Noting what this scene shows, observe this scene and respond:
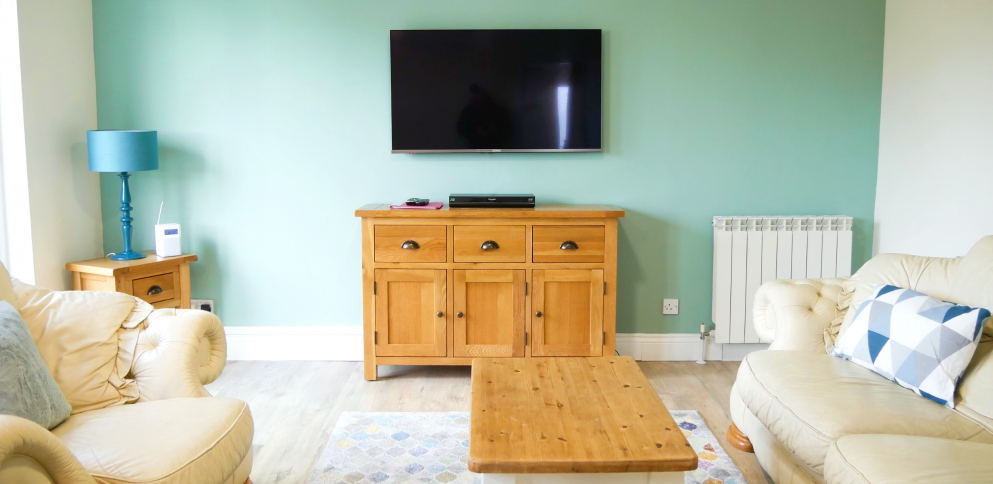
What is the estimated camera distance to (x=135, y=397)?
1.95 m

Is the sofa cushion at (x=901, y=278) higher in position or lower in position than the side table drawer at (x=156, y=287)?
higher

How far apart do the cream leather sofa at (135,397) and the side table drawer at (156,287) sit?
1085 millimetres

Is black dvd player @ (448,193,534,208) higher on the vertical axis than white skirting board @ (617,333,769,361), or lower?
higher

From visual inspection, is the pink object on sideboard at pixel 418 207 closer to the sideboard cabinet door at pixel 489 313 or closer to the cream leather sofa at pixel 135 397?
the sideboard cabinet door at pixel 489 313

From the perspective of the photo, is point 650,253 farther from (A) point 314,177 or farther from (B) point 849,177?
(A) point 314,177

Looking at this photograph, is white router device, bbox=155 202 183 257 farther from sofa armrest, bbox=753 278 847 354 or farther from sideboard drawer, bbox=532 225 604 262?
sofa armrest, bbox=753 278 847 354

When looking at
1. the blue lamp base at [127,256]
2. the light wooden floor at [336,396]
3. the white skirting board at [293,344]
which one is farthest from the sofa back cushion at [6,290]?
the white skirting board at [293,344]

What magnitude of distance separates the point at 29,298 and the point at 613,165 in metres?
2.64

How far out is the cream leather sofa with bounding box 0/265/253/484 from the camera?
5.05 ft

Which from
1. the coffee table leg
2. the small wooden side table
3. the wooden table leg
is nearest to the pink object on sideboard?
the small wooden side table

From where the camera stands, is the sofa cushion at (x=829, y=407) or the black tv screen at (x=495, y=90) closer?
the sofa cushion at (x=829, y=407)

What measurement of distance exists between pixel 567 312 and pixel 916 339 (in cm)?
159

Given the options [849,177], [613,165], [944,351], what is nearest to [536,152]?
[613,165]

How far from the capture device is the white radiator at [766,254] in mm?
3424
